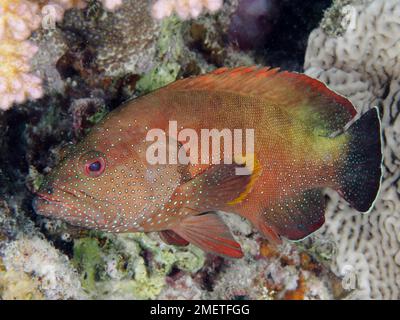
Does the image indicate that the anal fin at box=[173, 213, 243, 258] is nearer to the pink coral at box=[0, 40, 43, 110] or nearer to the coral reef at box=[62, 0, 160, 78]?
the coral reef at box=[62, 0, 160, 78]

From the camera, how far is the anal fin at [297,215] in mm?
3508

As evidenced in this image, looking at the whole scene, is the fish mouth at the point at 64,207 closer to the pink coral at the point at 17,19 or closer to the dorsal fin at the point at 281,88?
the dorsal fin at the point at 281,88

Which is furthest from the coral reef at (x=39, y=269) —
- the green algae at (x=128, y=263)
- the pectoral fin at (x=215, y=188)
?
the pectoral fin at (x=215, y=188)

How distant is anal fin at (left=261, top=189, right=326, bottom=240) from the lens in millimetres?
3508

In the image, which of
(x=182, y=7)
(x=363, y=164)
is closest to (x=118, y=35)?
(x=182, y=7)

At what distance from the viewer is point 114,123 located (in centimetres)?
306

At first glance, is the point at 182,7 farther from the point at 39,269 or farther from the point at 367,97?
the point at 39,269

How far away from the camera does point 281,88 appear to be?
3354mm

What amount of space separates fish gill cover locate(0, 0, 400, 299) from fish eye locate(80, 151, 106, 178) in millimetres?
29

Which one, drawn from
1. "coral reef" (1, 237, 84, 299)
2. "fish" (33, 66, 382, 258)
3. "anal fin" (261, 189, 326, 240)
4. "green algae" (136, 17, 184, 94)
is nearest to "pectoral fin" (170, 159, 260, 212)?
"fish" (33, 66, 382, 258)

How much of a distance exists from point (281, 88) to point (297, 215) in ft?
3.62

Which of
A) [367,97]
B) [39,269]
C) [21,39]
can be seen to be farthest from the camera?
[367,97]

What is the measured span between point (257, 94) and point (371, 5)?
1.51 metres

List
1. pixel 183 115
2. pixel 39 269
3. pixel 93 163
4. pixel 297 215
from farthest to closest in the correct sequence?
pixel 297 215, pixel 39 269, pixel 183 115, pixel 93 163
